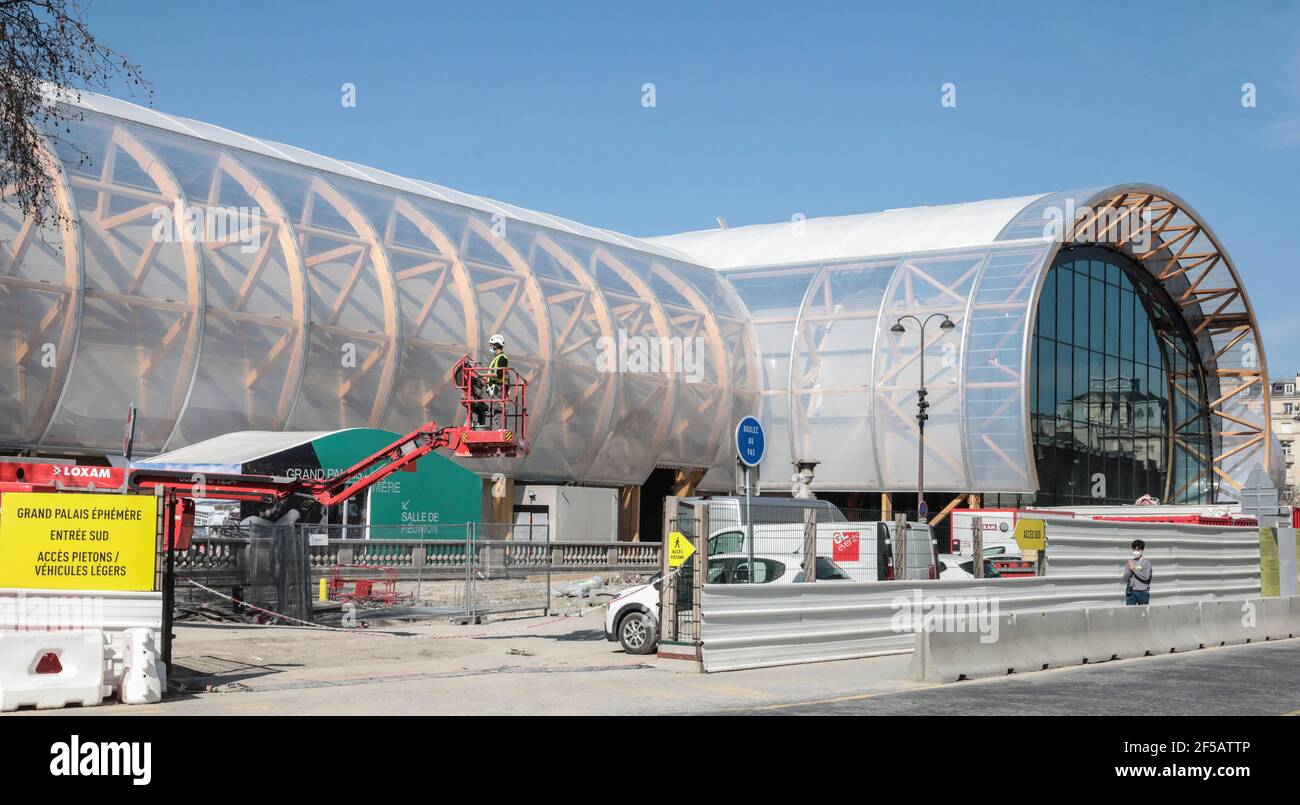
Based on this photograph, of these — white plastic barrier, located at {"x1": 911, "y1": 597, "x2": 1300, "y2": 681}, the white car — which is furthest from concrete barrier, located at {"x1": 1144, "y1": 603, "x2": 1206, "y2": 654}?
the white car

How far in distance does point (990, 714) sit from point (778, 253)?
43173mm

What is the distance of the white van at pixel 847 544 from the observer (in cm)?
1908

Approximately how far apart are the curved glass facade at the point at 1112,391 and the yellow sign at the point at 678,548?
3355cm

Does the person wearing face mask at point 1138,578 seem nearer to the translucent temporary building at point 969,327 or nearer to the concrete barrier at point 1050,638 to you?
the concrete barrier at point 1050,638

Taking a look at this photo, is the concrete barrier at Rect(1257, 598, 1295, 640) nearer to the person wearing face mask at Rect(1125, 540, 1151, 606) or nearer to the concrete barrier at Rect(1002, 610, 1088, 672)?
the person wearing face mask at Rect(1125, 540, 1151, 606)

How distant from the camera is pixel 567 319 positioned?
43.1 meters

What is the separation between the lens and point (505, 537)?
30.4 meters

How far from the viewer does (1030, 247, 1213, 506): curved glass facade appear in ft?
165

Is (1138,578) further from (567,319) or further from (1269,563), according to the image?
(567,319)

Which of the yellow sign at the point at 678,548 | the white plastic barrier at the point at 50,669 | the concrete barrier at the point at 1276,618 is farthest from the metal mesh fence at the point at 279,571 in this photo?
the concrete barrier at the point at 1276,618

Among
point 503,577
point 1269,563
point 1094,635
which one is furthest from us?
point 1269,563

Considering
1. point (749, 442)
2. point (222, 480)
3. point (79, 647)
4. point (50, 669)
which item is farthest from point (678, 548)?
point (222, 480)

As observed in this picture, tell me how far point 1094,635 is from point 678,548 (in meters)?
6.61
